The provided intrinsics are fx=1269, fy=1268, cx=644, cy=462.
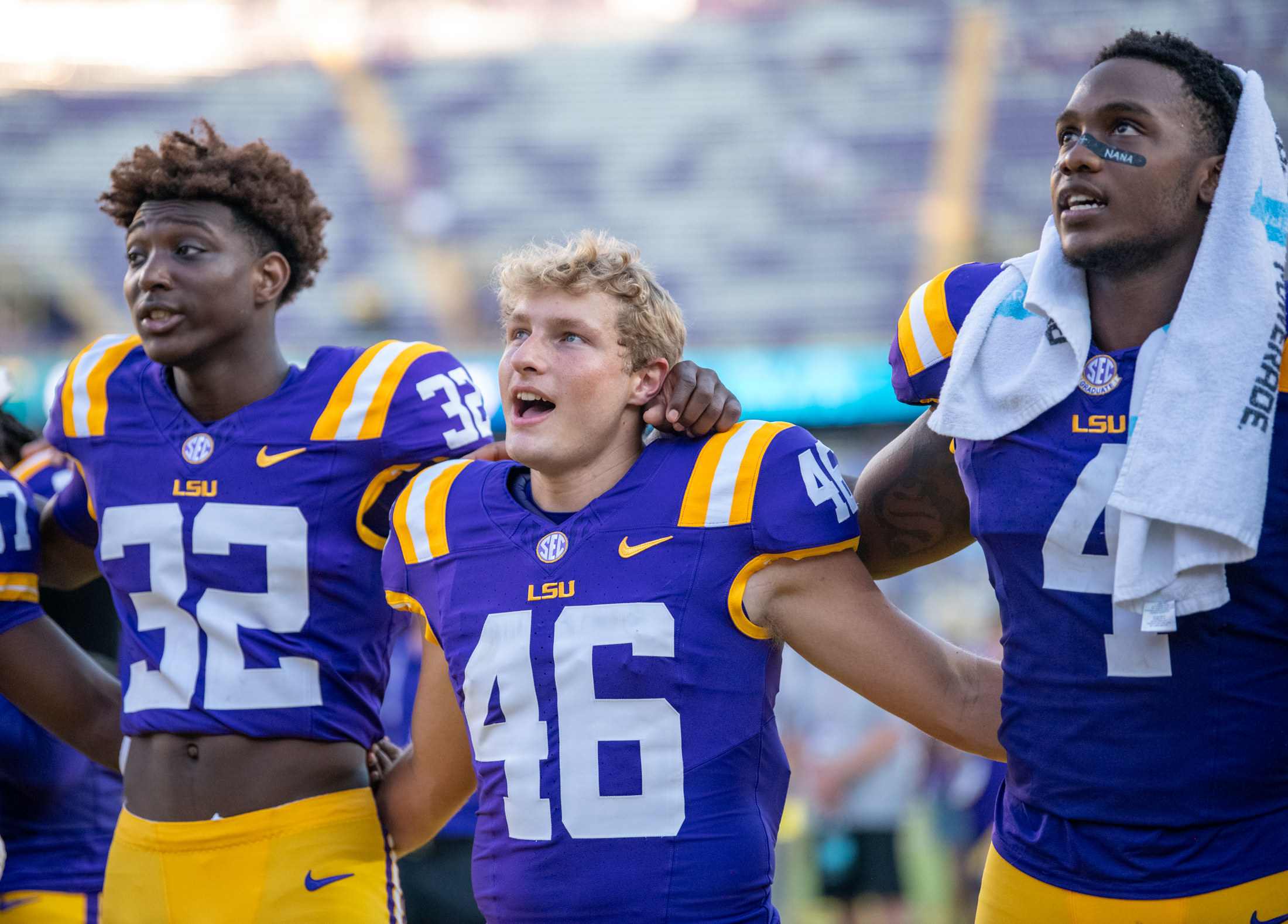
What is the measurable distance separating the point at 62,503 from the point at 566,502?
50.7 inches

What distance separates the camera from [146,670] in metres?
2.45

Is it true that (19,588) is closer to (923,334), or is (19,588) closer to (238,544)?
(238,544)

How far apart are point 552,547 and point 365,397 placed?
0.68 m

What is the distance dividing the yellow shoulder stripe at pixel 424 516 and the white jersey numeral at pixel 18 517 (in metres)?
0.94

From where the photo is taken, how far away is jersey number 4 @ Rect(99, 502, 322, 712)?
7.82 feet

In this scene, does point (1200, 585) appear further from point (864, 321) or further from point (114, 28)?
point (114, 28)

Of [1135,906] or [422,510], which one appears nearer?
[1135,906]

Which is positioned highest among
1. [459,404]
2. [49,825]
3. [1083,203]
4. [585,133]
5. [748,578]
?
[585,133]

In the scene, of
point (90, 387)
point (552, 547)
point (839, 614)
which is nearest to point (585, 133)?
point (90, 387)

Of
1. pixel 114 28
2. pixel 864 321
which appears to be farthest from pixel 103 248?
pixel 864 321

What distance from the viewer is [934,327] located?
2.10 metres

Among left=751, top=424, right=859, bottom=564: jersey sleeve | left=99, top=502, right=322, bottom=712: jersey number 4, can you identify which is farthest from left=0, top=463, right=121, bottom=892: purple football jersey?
left=751, top=424, right=859, bottom=564: jersey sleeve

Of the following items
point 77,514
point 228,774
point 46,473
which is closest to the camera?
point 228,774

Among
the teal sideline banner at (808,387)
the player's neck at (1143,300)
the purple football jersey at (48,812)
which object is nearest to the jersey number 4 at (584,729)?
the player's neck at (1143,300)
